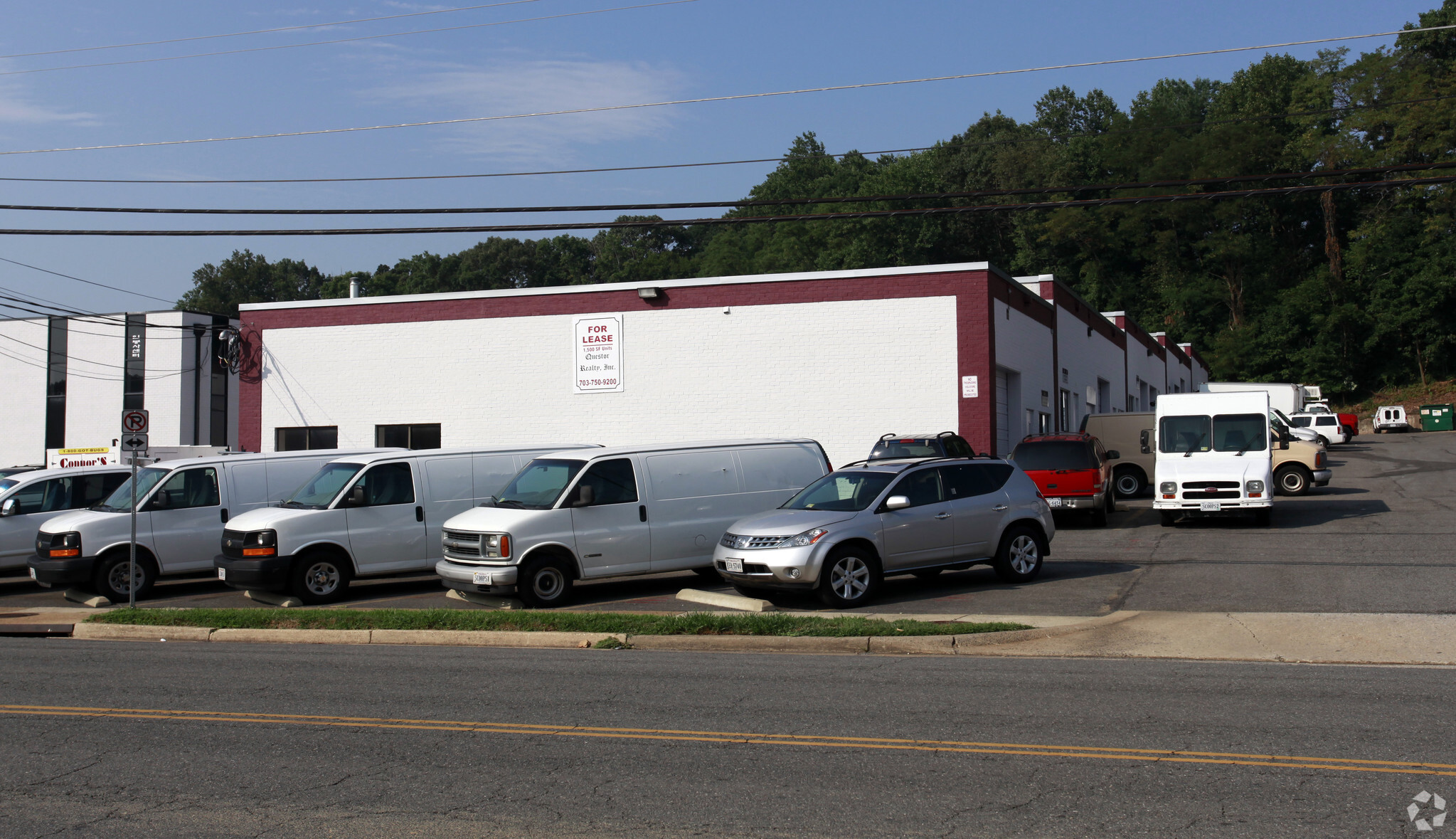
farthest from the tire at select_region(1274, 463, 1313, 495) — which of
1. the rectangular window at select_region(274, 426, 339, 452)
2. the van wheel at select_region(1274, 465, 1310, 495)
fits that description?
the rectangular window at select_region(274, 426, 339, 452)

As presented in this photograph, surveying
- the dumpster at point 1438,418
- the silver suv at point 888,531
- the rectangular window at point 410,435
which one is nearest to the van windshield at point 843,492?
the silver suv at point 888,531

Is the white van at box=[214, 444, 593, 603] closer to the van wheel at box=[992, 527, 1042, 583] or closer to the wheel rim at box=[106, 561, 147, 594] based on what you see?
the wheel rim at box=[106, 561, 147, 594]

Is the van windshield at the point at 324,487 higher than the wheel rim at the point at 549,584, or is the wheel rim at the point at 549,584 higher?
the van windshield at the point at 324,487

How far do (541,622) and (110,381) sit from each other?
3389 centimetres

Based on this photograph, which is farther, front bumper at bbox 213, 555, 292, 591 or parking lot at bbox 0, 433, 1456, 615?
front bumper at bbox 213, 555, 292, 591

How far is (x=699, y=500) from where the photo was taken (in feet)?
50.0

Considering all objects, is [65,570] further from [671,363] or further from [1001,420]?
[1001,420]

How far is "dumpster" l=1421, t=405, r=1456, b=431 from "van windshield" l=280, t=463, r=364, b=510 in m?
70.0

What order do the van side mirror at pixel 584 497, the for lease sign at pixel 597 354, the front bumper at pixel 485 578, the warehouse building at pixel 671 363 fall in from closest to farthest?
the front bumper at pixel 485 578 → the van side mirror at pixel 584 497 → the warehouse building at pixel 671 363 → the for lease sign at pixel 597 354

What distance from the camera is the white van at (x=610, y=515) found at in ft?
45.6

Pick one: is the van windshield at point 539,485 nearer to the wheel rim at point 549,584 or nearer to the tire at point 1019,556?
the wheel rim at point 549,584

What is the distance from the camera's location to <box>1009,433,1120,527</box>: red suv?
69.9ft

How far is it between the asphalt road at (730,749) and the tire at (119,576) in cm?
594

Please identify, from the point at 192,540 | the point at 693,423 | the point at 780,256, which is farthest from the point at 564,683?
the point at 780,256
